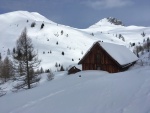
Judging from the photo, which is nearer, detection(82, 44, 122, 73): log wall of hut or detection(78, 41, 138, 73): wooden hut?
detection(78, 41, 138, 73): wooden hut

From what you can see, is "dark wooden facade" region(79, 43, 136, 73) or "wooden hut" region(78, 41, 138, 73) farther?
"dark wooden facade" region(79, 43, 136, 73)

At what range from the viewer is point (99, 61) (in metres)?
43.5

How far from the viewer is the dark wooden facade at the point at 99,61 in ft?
138

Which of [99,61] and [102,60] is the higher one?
[102,60]

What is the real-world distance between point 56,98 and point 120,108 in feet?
23.4

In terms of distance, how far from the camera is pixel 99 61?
1714 inches

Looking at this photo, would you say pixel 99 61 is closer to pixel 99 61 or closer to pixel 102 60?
pixel 99 61

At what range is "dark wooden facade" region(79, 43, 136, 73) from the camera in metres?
42.1

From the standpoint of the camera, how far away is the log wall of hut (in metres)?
42.2

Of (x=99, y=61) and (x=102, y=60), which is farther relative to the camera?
(x=99, y=61)

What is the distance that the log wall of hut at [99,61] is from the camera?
4219 centimetres

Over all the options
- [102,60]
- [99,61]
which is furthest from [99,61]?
[102,60]

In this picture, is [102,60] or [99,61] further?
[99,61]

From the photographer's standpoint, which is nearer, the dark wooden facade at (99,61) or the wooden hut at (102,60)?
the wooden hut at (102,60)
